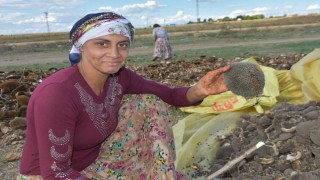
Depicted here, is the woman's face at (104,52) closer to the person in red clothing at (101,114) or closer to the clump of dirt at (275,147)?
the person in red clothing at (101,114)

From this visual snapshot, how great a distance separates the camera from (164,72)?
749cm

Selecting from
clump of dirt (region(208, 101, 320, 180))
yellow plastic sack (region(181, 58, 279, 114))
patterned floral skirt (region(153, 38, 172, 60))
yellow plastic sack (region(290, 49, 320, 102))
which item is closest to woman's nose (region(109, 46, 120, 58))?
clump of dirt (region(208, 101, 320, 180))

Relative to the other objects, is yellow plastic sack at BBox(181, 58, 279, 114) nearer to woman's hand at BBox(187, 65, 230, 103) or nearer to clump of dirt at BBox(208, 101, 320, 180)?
clump of dirt at BBox(208, 101, 320, 180)

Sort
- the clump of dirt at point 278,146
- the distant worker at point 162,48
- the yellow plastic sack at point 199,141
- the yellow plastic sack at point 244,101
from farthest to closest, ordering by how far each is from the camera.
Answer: the distant worker at point 162,48
the yellow plastic sack at point 244,101
the yellow plastic sack at point 199,141
the clump of dirt at point 278,146

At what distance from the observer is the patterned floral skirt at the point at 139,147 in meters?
2.09

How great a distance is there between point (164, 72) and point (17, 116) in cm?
318

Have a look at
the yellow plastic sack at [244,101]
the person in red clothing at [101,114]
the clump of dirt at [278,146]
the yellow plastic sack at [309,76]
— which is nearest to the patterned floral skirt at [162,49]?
the yellow plastic sack at [244,101]

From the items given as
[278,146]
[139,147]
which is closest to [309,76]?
[278,146]

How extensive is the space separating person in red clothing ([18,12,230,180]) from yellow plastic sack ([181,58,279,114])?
153cm

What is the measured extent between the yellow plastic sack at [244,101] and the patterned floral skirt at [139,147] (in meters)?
1.65

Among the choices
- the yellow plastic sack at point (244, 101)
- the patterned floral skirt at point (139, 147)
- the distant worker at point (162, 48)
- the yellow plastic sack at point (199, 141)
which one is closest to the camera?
the patterned floral skirt at point (139, 147)

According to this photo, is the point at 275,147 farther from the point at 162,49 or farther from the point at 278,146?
the point at 162,49

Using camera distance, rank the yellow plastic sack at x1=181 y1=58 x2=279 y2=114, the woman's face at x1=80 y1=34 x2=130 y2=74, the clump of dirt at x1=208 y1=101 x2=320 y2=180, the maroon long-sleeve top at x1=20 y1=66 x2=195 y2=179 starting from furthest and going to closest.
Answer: the yellow plastic sack at x1=181 y1=58 x2=279 y2=114, the clump of dirt at x1=208 y1=101 x2=320 y2=180, the woman's face at x1=80 y1=34 x2=130 y2=74, the maroon long-sleeve top at x1=20 y1=66 x2=195 y2=179

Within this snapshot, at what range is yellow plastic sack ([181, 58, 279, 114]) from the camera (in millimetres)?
3768
